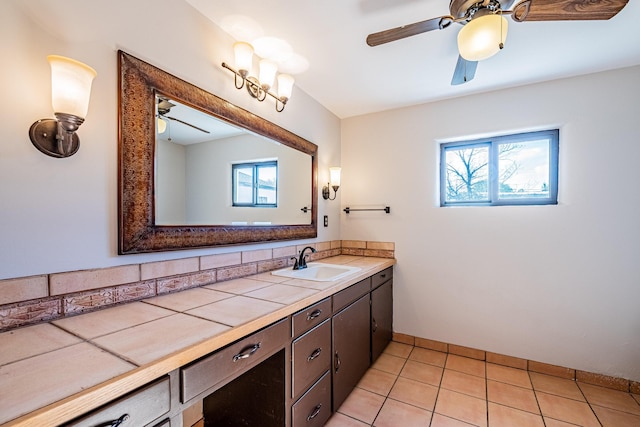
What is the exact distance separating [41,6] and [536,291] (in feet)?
10.7

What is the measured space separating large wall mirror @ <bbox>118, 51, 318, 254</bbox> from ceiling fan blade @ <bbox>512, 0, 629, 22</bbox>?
57.9 inches

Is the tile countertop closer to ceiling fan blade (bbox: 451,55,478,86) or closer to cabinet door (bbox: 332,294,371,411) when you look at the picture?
cabinet door (bbox: 332,294,371,411)

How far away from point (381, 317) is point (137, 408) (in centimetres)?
202

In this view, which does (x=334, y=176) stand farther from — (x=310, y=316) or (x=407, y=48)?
(x=310, y=316)

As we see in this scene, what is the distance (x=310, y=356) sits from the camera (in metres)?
1.39

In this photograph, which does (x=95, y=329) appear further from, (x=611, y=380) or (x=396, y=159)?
(x=611, y=380)

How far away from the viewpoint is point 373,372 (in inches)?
85.2

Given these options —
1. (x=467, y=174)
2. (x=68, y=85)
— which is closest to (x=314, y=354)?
(x=68, y=85)

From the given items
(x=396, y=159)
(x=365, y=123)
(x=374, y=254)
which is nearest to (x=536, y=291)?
(x=374, y=254)

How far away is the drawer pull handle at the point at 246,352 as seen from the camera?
0.97 m

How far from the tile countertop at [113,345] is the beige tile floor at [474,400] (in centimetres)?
103

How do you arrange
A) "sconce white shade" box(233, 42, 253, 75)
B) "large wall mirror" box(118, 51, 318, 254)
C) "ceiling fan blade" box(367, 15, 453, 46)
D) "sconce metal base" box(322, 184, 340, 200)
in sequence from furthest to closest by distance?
1. "sconce metal base" box(322, 184, 340, 200)
2. "sconce white shade" box(233, 42, 253, 75)
3. "ceiling fan blade" box(367, 15, 453, 46)
4. "large wall mirror" box(118, 51, 318, 254)

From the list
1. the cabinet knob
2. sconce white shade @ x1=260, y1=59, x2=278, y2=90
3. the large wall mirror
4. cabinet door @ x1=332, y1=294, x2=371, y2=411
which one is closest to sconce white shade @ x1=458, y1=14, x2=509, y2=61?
sconce white shade @ x1=260, y1=59, x2=278, y2=90

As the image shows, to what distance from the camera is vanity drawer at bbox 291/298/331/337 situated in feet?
4.18
